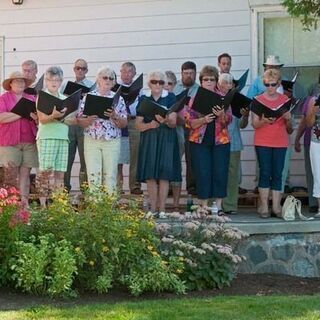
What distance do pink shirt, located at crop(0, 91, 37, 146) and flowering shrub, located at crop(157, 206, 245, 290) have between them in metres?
2.13

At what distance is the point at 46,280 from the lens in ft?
18.7

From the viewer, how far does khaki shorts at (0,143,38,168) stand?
770 cm

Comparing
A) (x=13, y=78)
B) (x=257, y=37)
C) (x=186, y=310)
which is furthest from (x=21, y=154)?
(x=257, y=37)

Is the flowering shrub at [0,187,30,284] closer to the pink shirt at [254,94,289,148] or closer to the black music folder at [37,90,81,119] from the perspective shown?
the black music folder at [37,90,81,119]

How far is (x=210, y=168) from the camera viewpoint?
306 inches

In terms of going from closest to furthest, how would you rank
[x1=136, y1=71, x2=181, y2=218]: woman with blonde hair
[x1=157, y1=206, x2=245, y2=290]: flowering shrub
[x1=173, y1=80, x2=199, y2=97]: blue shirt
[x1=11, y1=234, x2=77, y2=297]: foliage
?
[x1=11, y1=234, x2=77, y2=297]: foliage < [x1=157, y1=206, x2=245, y2=290]: flowering shrub < [x1=136, y1=71, x2=181, y2=218]: woman with blonde hair < [x1=173, y1=80, x2=199, y2=97]: blue shirt

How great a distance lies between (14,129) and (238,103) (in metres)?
2.52

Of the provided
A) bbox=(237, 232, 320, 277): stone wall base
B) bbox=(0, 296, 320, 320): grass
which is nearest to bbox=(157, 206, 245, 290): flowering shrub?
bbox=(0, 296, 320, 320): grass

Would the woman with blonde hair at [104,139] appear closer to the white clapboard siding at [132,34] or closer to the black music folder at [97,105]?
the black music folder at [97,105]

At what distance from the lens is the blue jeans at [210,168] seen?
7.73m

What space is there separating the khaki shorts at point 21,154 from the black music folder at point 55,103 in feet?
2.17

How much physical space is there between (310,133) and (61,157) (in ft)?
9.54

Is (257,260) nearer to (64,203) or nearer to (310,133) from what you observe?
(310,133)

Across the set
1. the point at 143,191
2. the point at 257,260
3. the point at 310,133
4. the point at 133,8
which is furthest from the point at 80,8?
the point at 257,260
